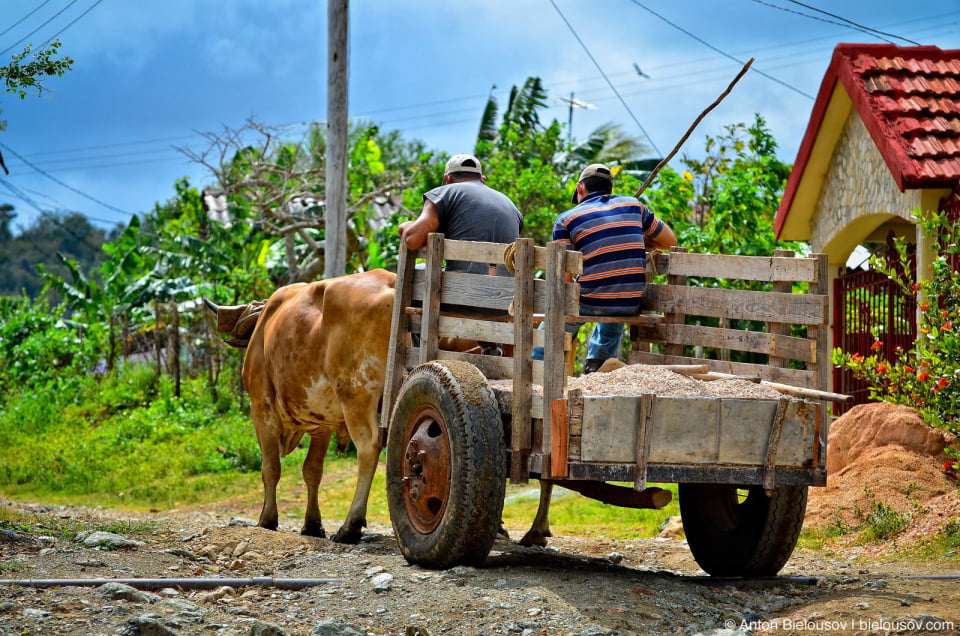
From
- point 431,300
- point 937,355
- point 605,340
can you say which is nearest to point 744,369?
point 605,340

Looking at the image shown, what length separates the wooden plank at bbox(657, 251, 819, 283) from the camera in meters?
5.82

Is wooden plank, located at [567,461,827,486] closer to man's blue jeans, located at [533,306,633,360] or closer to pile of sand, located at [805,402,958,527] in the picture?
man's blue jeans, located at [533,306,633,360]

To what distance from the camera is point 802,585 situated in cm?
579

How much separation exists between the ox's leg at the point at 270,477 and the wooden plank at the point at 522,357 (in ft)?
11.8

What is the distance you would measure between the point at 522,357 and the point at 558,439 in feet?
1.81

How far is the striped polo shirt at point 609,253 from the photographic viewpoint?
6.31m

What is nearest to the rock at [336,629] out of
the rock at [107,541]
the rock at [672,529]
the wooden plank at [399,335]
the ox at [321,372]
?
the wooden plank at [399,335]

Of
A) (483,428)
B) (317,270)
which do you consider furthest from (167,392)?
(483,428)

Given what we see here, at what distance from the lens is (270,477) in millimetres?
8469

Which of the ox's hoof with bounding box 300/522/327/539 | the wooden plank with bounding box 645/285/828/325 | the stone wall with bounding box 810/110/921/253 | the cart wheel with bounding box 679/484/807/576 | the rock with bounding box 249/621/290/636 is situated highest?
the stone wall with bounding box 810/110/921/253

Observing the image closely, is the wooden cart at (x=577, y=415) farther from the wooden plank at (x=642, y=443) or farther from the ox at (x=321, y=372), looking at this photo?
the ox at (x=321, y=372)

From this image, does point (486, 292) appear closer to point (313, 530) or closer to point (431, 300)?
point (431, 300)

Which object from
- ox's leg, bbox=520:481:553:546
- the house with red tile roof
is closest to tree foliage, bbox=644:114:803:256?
the house with red tile roof

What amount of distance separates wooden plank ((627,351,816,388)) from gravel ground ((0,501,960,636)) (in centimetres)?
113
